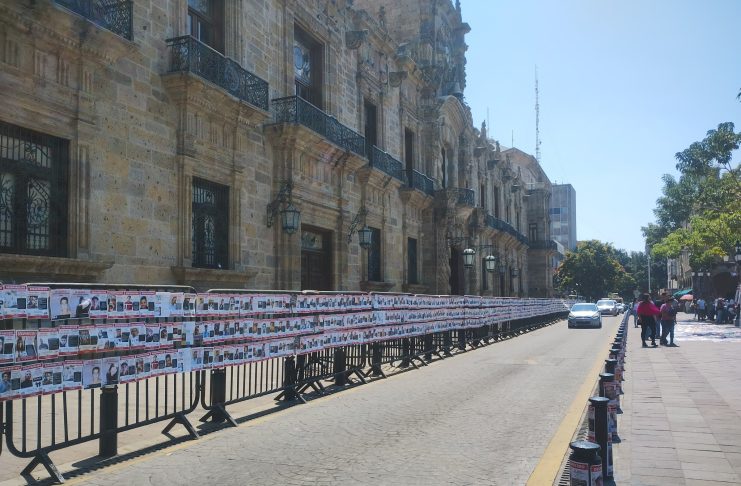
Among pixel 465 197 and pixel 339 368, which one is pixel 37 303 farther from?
pixel 465 197

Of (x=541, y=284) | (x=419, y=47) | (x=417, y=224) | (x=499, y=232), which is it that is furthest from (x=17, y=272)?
(x=541, y=284)

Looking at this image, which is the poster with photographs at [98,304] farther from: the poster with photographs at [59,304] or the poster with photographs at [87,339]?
the poster with photographs at [59,304]

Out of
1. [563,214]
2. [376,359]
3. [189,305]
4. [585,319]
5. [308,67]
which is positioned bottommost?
[585,319]

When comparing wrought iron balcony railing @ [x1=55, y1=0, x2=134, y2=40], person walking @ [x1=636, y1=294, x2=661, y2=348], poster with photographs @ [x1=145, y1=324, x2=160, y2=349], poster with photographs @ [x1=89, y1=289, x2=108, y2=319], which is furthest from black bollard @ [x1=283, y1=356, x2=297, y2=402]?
person walking @ [x1=636, y1=294, x2=661, y2=348]

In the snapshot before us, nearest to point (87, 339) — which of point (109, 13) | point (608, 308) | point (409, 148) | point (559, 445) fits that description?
point (559, 445)

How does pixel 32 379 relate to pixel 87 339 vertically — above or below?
below

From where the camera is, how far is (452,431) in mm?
7188

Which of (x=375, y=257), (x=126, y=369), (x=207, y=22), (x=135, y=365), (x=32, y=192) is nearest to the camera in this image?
(x=126, y=369)

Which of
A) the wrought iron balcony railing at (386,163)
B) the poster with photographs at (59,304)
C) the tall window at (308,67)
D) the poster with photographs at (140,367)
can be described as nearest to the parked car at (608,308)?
the wrought iron balcony railing at (386,163)

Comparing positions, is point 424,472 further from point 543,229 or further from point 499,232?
point 543,229

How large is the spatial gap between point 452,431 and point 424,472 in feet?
5.63

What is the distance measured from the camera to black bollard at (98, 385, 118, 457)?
6125 mm

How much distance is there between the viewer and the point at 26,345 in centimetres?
536

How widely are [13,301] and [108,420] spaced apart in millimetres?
1586
